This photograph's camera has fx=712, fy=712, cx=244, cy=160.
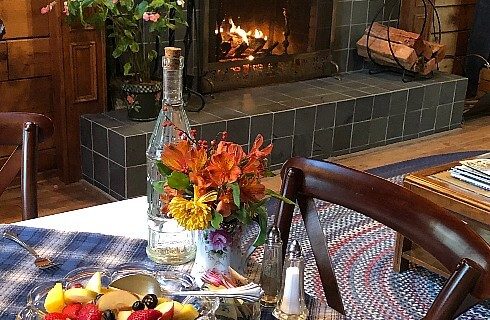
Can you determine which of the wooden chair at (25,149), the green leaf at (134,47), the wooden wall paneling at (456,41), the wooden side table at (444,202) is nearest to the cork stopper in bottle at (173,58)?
the wooden chair at (25,149)

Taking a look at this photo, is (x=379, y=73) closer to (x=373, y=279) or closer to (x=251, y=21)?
(x=251, y=21)

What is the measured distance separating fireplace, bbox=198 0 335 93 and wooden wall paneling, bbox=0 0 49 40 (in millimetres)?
786

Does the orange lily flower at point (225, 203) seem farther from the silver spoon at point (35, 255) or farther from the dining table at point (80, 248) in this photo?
the silver spoon at point (35, 255)

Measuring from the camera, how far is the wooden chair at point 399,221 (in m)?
0.90

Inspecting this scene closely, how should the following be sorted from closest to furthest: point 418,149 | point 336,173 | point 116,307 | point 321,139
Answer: point 116,307 → point 336,173 → point 321,139 → point 418,149

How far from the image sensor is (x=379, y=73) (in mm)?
4160

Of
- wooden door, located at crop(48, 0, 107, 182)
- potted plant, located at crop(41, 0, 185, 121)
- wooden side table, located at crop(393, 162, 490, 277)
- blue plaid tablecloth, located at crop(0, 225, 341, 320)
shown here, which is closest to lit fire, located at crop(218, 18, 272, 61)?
potted plant, located at crop(41, 0, 185, 121)

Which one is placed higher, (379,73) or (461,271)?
(461,271)

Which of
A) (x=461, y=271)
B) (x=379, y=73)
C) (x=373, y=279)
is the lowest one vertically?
(x=373, y=279)

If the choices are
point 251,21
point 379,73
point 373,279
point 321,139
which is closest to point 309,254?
point 373,279

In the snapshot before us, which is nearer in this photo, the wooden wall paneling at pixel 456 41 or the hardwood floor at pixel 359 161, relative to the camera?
the hardwood floor at pixel 359 161

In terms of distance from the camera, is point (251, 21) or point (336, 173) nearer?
point (336, 173)

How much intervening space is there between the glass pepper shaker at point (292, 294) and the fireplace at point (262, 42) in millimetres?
2572

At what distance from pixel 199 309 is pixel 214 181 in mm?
164
